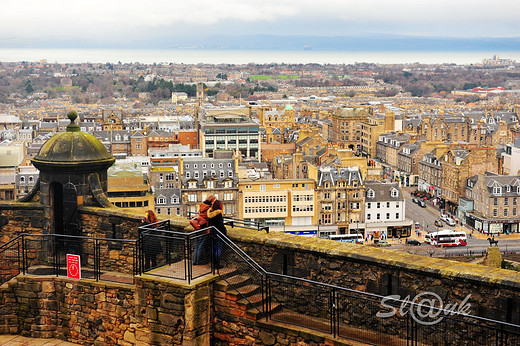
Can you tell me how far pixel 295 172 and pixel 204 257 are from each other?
181 ft

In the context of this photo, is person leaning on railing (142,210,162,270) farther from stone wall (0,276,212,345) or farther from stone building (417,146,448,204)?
stone building (417,146,448,204)

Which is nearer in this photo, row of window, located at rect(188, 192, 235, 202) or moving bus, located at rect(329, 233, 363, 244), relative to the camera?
moving bus, located at rect(329, 233, 363, 244)

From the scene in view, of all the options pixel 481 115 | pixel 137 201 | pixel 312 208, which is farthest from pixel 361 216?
pixel 481 115

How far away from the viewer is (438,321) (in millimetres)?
7320

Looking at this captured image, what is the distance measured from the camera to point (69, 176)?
11.2 meters

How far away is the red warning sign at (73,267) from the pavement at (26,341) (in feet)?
2.72

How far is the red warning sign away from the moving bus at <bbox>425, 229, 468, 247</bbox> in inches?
1789

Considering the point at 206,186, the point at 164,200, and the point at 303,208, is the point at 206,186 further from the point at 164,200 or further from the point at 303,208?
the point at 303,208

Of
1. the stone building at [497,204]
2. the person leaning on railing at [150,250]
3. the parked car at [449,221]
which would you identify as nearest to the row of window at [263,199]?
the parked car at [449,221]

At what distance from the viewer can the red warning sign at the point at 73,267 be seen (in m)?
9.83

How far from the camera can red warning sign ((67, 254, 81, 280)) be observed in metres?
9.83

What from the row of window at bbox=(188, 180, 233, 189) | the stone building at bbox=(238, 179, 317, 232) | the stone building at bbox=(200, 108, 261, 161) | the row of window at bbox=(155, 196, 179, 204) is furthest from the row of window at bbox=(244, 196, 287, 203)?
the stone building at bbox=(200, 108, 261, 161)

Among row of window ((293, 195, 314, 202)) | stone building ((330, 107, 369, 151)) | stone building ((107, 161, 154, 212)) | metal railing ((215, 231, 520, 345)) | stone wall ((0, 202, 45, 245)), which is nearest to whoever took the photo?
metal railing ((215, 231, 520, 345))

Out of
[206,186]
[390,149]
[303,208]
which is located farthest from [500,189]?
[390,149]
